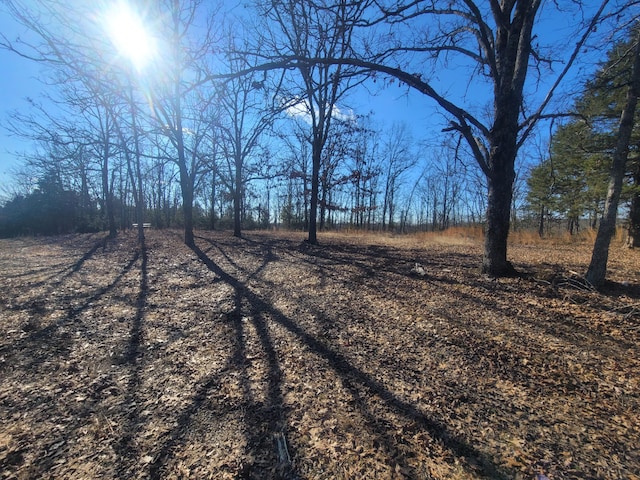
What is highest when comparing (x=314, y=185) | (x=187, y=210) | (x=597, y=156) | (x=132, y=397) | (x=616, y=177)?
(x=597, y=156)

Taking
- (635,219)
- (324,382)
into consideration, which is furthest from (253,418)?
(635,219)

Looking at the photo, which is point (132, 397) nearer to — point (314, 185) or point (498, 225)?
point (498, 225)

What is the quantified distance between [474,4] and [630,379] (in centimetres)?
575

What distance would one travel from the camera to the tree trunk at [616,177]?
391 centimetres

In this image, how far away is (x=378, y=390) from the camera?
7.18 ft

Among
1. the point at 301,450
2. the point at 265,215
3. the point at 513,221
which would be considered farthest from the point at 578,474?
the point at 265,215

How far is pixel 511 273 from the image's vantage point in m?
4.95

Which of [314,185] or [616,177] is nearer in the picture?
[616,177]

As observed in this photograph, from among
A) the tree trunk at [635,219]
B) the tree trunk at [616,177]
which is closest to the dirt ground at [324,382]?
the tree trunk at [616,177]

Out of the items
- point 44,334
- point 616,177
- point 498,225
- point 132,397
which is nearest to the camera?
point 132,397

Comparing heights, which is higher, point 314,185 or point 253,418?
point 314,185

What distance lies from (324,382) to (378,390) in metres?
0.44

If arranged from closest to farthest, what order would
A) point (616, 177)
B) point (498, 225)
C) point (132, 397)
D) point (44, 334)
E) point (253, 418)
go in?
point (253, 418) → point (132, 397) → point (44, 334) → point (616, 177) → point (498, 225)

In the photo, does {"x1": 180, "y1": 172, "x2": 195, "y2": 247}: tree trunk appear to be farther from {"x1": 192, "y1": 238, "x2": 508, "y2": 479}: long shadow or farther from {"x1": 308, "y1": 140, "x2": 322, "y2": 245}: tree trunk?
{"x1": 192, "y1": 238, "x2": 508, "y2": 479}: long shadow
